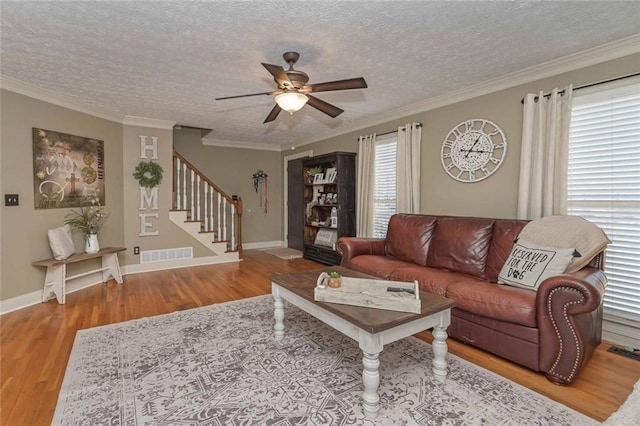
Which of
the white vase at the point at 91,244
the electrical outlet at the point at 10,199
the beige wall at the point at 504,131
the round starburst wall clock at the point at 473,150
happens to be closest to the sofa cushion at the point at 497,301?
the beige wall at the point at 504,131

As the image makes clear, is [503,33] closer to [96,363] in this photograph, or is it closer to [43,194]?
[96,363]

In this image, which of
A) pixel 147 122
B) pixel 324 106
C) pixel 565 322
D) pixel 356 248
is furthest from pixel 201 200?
pixel 565 322

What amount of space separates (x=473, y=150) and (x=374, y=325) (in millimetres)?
2868

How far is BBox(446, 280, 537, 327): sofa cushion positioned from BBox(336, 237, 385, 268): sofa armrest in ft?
4.73

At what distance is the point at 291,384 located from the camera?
1.99 metres

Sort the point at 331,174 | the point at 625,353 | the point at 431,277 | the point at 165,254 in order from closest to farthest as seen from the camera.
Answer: the point at 625,353 → the point at 431,277 → the point at 165,254 → the point at 331,174

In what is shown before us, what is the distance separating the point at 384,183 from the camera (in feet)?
15.8

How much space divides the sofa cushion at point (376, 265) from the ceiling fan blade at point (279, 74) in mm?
2085

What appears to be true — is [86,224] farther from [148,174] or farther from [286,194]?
[286,194]

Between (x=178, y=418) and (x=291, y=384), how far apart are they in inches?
26.8

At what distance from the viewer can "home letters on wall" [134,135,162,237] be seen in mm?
4996

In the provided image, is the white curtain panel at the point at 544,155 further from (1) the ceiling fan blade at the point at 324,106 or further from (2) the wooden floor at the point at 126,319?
(1) the ceiling fan blade at the point at 324,106

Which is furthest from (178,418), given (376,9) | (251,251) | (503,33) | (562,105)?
→ (251,251)

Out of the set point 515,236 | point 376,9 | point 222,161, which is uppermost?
point 376,9
